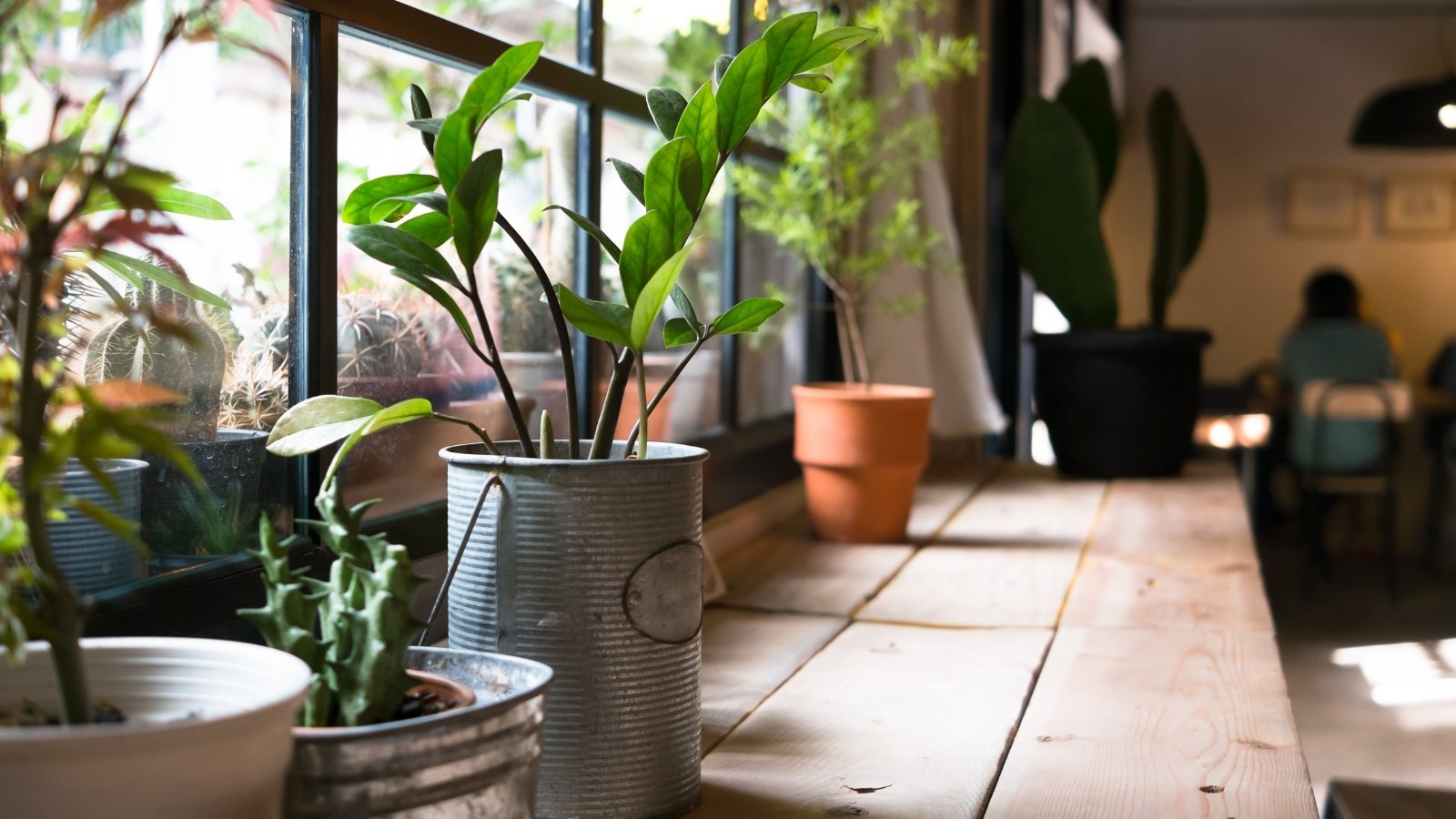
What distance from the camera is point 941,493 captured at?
270 centimetres

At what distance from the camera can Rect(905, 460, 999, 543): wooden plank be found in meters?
2.28

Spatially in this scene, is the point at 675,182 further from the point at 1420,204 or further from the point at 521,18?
the point at 1420,204

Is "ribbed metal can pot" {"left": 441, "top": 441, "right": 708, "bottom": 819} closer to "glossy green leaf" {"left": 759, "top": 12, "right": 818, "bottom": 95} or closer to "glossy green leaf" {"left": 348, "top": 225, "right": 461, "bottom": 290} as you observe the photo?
"glossy green leaf" {"left": 348, "top": 225, "right": 461, "bottom": 290}

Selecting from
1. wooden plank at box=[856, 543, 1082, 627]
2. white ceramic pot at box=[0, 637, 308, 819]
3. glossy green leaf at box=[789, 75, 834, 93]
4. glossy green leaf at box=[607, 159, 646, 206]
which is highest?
glossy green leaf at box=[789, 75, 834, 93]

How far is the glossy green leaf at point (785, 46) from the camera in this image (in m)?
0.87

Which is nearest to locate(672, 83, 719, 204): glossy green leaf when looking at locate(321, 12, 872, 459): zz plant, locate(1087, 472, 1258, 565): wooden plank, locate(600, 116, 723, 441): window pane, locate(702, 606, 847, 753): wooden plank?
locate(321, 12, 872, 459): zz plant

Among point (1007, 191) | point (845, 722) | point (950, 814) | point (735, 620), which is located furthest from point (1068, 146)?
point (950, 814)

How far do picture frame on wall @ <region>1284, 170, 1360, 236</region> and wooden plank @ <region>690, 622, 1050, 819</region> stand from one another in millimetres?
5804

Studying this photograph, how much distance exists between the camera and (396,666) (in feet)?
2.33

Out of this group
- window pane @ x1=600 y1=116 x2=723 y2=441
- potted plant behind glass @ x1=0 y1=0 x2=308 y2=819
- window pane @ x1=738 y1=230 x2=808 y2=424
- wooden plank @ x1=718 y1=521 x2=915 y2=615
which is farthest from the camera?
window pane @ x1=738 y1=230 x2=808 y2=424

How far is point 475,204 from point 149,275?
0.79 ft

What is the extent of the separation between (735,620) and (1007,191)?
59.6 inches

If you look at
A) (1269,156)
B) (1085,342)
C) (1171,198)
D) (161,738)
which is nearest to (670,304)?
(1085,342)

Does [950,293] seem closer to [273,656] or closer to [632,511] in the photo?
[632,511]
